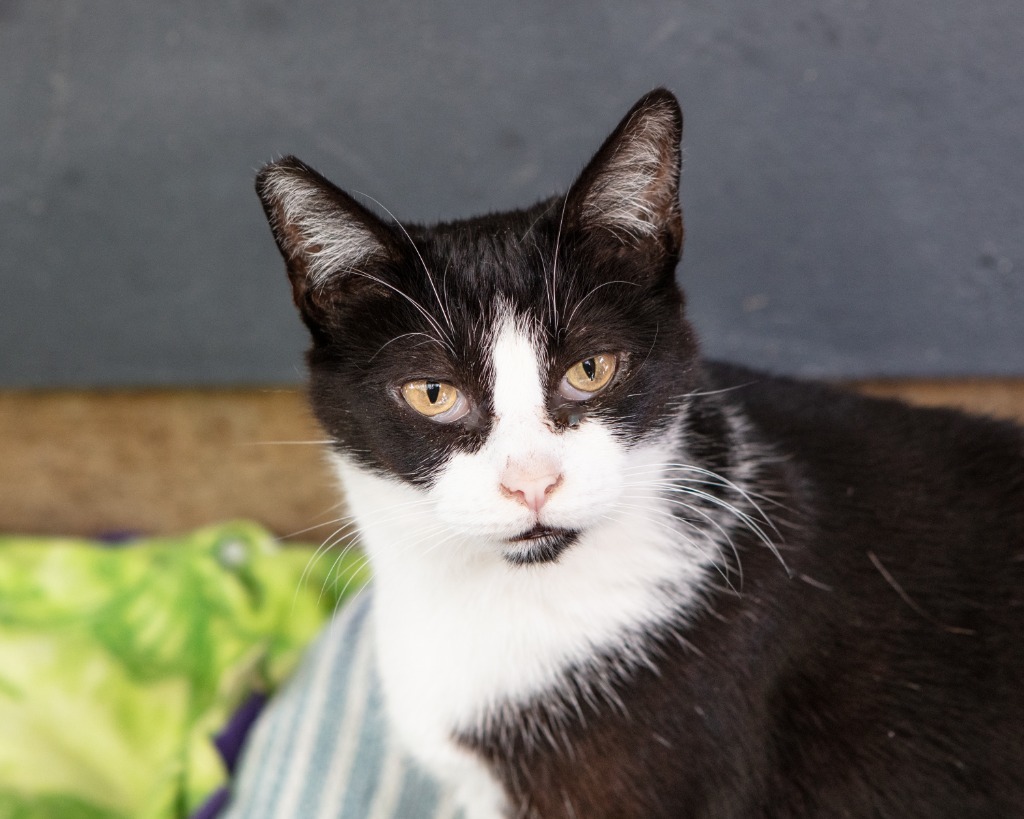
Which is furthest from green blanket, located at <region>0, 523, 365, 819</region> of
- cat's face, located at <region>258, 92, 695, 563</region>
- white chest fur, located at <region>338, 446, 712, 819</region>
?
cat's face, located at <region>258, 92, 695, 563</region>

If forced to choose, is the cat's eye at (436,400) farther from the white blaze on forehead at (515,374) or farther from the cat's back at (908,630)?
the cat's back at (908,630)

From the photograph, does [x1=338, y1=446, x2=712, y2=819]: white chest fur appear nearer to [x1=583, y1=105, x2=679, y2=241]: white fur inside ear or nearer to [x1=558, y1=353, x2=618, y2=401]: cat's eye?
[x1=558, y1=353, x2=618, y2=401]: cat's eye

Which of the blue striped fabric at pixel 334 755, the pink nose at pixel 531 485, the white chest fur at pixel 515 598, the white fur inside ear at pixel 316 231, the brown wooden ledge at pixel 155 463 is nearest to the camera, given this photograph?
the pink nose at pixel 531 485

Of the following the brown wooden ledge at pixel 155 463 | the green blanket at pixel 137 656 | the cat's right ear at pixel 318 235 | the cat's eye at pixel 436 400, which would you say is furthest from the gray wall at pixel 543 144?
the cat's eye at pixel 436 400

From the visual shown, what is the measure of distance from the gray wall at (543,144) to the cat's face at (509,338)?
744 millimetres

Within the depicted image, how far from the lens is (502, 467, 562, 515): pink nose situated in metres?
0.92

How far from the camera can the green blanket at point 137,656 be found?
5.26 feet

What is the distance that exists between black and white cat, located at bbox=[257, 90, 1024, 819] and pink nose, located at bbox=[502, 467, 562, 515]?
63 millimetres

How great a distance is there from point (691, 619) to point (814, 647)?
172 millimetres

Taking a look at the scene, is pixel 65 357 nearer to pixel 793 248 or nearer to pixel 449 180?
pixel 449 180

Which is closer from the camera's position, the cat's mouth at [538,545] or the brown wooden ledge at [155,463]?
the cat's mouth at [538,545]

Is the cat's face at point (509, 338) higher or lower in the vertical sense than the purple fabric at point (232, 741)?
higher

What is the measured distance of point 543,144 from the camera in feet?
6.12

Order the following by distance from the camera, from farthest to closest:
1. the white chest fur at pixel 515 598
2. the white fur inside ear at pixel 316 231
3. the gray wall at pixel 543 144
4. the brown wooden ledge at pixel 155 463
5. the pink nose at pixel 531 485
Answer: the brown wooden ledge at pixel 155 463, the gray wall at pixel 543 144, the white chest fur at pixel 515 598, the white fur inside ear at pixel 316 231, the pink nose at pixel 531 485
